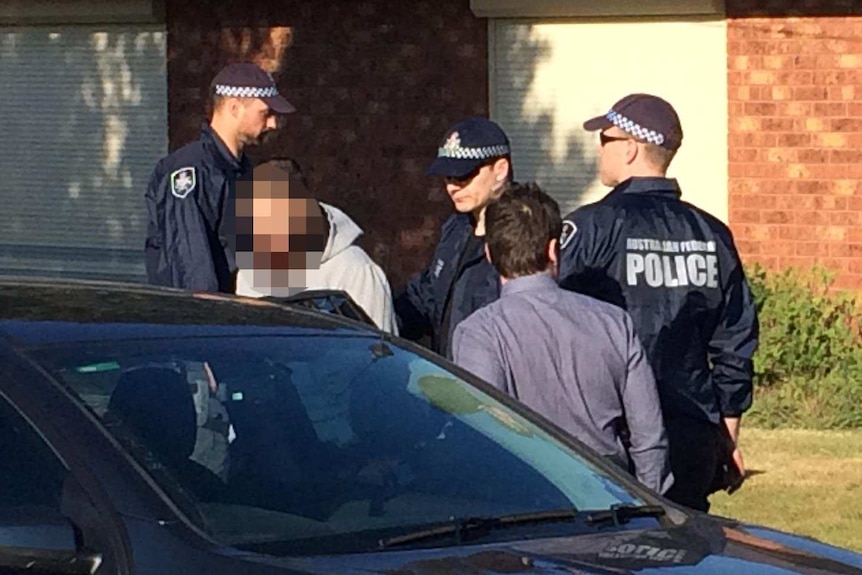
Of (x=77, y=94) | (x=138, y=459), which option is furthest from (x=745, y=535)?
(x=77, y=94)

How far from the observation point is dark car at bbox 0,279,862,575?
362 centimetres

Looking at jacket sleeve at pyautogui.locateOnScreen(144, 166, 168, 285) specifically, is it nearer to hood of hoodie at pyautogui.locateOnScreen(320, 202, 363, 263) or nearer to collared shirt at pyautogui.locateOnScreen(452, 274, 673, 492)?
hood of hoodie at pyautogui.locateOnScreen(320, 202, 363, 263)

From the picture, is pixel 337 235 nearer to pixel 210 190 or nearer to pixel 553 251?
pixel 210 190

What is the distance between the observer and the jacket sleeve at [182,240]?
6.68 metres

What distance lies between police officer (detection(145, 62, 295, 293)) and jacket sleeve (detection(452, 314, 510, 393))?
4.81 feet

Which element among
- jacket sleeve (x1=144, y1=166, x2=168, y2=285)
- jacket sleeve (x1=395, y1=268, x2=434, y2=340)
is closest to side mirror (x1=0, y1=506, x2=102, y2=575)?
jacket sleeve (x1=395, y1=268, x2=434, y2=340)

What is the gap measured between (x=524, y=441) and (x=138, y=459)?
3.66ft

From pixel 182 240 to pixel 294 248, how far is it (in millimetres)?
743

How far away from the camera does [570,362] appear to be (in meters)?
5.26

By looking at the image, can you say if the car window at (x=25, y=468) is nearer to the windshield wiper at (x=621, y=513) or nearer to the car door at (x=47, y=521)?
the car door at (x=47, y=521)

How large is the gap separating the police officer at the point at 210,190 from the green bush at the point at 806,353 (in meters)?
5.03

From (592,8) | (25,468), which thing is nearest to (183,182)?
(25,468)

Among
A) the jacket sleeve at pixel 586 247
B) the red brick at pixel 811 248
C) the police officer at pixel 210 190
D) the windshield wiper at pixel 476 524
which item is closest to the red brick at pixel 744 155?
the red brick at pixel 811 248

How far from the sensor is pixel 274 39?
1431cm
